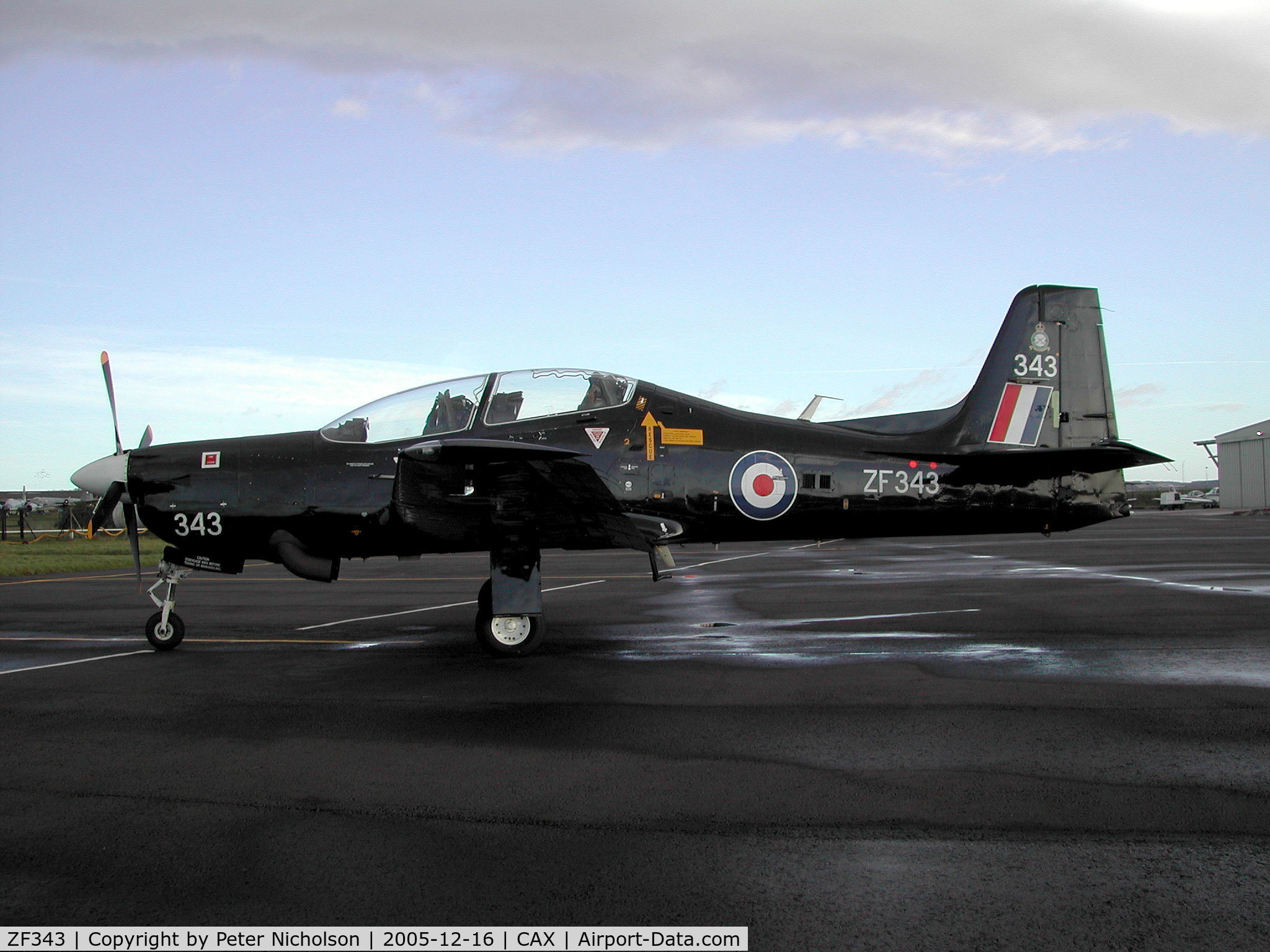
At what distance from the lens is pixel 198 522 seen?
885cm

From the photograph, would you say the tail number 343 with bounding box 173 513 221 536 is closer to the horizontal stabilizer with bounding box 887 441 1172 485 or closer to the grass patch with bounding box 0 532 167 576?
the horizontal stabilizer with bounding box 887 441 1172 485

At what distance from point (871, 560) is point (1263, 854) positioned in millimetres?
18817

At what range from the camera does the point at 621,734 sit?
5.46 metres

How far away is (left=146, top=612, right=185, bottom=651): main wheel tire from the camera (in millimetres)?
8984

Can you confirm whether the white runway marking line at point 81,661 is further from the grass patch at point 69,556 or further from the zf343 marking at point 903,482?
the grass patch at point 69,556

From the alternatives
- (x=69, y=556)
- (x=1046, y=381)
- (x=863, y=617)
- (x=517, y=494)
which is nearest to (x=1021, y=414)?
(x=1046, y=381)


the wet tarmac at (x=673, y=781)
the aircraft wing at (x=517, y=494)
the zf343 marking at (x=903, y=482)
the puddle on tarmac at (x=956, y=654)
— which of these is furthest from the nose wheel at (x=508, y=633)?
the zf343 marking at (x=903, y=482)

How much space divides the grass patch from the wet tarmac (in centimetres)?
1360

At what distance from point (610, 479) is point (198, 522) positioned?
4.15 meters

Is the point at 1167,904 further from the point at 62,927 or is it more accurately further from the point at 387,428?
the point at 387,428

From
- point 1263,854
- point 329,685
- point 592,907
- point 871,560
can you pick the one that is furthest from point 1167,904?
point 871,560

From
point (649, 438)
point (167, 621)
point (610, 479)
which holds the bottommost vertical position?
point (167, 621)

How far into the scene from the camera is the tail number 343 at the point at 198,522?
29.0ft

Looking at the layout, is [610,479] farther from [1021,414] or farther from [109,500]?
[109,500]
